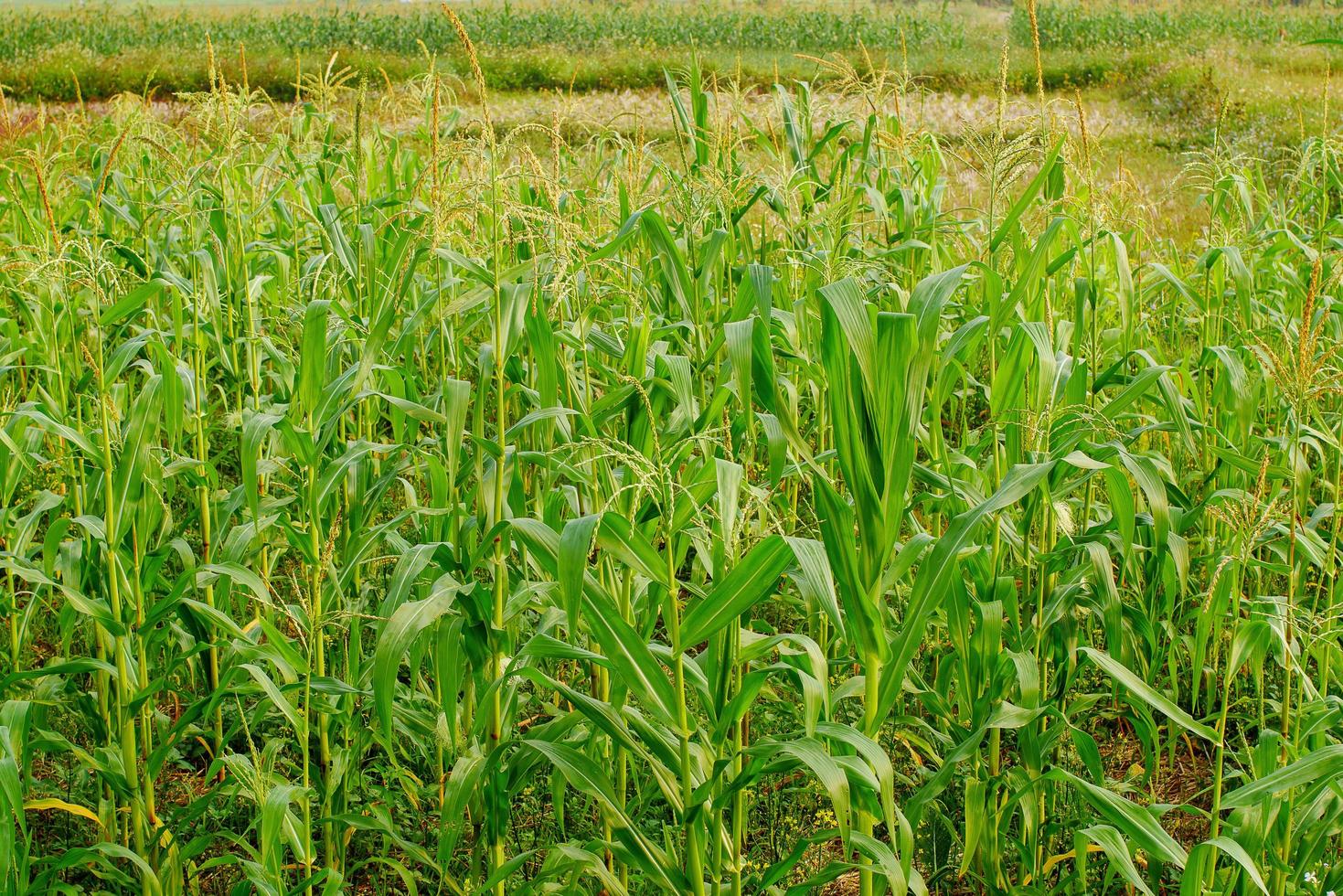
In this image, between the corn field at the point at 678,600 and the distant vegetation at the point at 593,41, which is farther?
the distant vegetation at the point at 593,41

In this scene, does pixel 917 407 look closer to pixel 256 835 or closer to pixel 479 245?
pixel 479 245

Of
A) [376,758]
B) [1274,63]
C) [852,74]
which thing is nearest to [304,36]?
[1274,63]

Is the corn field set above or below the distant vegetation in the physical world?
below

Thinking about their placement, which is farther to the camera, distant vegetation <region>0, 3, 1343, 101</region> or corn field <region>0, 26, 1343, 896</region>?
distant vegetation <region>0, 3, 1343, 101</region>

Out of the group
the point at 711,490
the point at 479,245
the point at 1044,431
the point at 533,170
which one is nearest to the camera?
the point at 711,490

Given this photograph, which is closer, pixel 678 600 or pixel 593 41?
pixel 678 600

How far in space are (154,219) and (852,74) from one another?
365 centimetres

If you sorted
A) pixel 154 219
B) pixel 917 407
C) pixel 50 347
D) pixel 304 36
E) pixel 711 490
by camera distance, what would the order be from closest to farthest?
pixel 917 407 → pixel 711 490 → pixel 50 347 → pixel 154 219 → pixel 304 36

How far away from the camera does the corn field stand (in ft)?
6.84

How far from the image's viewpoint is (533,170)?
2.83m

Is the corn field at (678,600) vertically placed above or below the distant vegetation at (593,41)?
below

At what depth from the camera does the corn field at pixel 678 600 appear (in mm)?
2084

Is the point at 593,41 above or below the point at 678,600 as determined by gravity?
above

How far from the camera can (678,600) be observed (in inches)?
124
